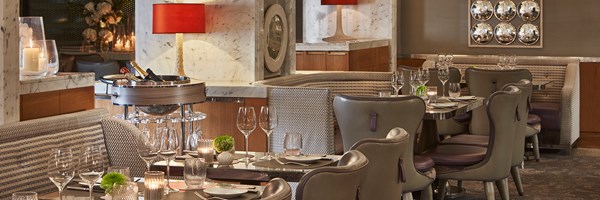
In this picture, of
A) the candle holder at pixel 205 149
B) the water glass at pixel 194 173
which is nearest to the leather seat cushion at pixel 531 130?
the candle holder at pixel 205 149

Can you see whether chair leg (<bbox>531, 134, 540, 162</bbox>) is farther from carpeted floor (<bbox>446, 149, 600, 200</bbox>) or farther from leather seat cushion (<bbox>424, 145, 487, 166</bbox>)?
leather seat cushion (<bbox>424, 145, 487, 166</bbox>)

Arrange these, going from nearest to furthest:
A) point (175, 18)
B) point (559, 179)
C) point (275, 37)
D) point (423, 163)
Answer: point (423, 163), point (175, 18), point (275, 37), point (559, 179)

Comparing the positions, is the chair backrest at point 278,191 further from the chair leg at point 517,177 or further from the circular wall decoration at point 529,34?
the circular wall decoration at point 529,34

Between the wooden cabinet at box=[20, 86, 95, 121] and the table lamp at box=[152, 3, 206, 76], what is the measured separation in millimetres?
1673

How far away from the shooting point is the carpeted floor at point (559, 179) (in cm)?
763

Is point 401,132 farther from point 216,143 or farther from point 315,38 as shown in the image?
point 315,38

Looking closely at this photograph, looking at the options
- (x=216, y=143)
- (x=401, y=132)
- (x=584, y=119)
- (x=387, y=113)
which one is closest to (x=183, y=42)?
(x=387, y=113)

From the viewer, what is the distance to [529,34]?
1114 cm

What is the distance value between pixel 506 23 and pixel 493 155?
529 cm

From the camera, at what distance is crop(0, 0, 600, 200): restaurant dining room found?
4020mm

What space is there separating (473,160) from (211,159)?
2.28m

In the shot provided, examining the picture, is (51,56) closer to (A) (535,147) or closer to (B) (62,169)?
A: (B) (62,169)

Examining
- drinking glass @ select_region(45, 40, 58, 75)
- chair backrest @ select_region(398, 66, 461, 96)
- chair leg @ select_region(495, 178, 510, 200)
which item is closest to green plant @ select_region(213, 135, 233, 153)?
drinking glass @ select_region(45, 40, 58, 75)

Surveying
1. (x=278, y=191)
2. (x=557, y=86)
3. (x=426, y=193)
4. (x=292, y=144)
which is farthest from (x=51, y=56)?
(x=557, y=86)
